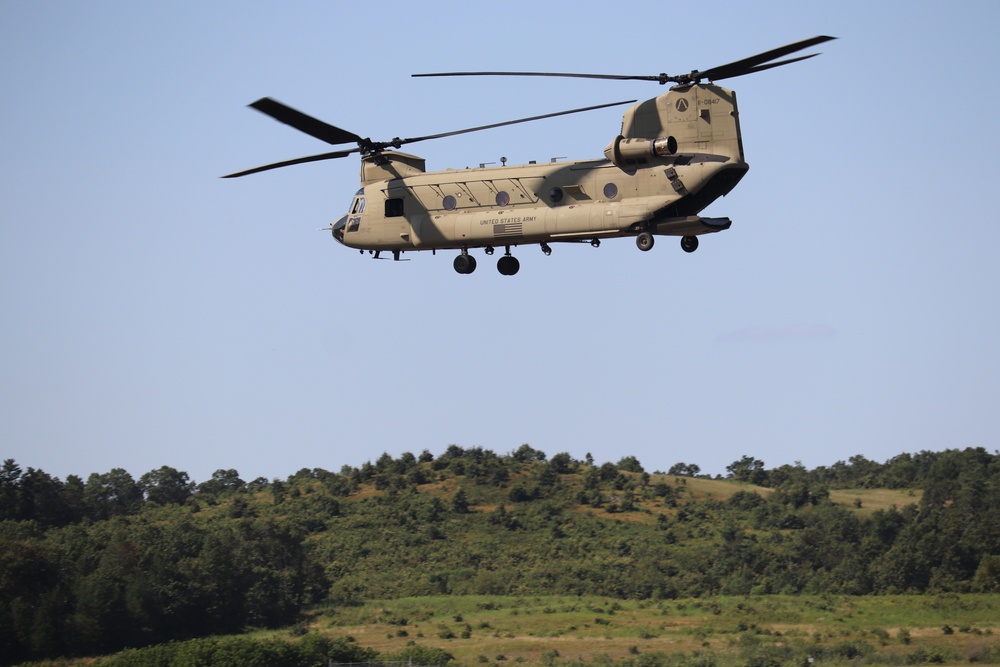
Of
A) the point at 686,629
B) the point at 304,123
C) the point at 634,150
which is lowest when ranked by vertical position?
the point at 686,629

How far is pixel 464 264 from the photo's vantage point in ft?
155

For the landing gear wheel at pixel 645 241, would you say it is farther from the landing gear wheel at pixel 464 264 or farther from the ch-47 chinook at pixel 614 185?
the landing gear wheel at pixel 464 264

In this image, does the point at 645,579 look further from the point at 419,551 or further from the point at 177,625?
the point at 177,625

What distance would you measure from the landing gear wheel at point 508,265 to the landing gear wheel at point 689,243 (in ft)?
22.3

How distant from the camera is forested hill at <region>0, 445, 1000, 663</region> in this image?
8200 centimetres

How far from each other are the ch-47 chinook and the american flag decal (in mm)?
35

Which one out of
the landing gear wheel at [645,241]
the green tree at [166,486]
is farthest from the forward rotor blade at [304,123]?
the green tree at [166,486]

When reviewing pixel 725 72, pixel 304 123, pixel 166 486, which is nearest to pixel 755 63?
pixel 725 72

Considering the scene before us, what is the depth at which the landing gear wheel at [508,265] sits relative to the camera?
4762cm

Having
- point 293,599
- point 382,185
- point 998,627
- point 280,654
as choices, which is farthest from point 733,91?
point 293,599

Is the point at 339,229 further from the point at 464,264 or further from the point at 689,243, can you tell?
the point at 689,243

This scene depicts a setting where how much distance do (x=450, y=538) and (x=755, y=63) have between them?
8110 centimetres

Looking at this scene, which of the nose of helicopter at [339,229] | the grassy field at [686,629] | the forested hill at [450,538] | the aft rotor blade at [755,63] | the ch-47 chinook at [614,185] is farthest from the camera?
the forested hill at [450,538]

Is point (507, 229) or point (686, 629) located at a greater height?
point (507, 229)
